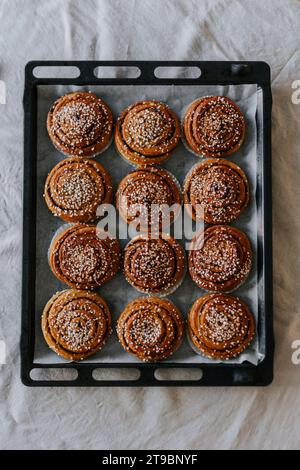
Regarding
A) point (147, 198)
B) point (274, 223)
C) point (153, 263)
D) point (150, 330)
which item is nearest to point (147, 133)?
point (147, 198)

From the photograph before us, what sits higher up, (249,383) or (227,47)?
(227,47)

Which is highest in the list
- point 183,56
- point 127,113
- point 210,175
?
point 183,56

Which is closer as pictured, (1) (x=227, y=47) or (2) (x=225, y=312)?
(2) (x=225, y=312)

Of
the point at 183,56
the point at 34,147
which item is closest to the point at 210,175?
the point at 183,56

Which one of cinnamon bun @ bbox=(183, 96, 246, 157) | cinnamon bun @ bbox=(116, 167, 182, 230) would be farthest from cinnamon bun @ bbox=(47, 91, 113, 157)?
cinnamon bun @ bbox=(183, 96, 246, 157)

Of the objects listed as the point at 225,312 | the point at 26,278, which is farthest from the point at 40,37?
the point at 225,312

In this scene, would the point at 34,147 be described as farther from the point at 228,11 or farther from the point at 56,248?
the point at 228,11
